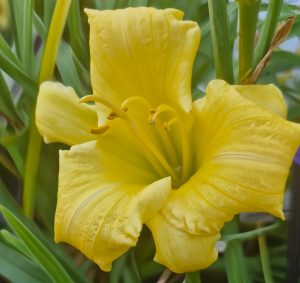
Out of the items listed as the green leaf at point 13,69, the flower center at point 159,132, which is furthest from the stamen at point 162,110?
the green leaf at point 13,69

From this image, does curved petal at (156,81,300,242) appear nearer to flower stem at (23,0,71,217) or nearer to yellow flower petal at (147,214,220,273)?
yellow flower petal at (147,214,220,273)

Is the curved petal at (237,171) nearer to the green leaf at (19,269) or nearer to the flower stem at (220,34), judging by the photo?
the flower stem at (220,34)

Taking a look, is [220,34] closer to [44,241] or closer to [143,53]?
[143,53]

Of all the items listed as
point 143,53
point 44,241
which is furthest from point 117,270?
point 143,53

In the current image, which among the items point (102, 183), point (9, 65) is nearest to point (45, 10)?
point (9, 65)

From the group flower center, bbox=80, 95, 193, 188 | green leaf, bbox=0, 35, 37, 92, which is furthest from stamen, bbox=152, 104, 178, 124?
green leaf, bbox=0, 35, 37, 92
